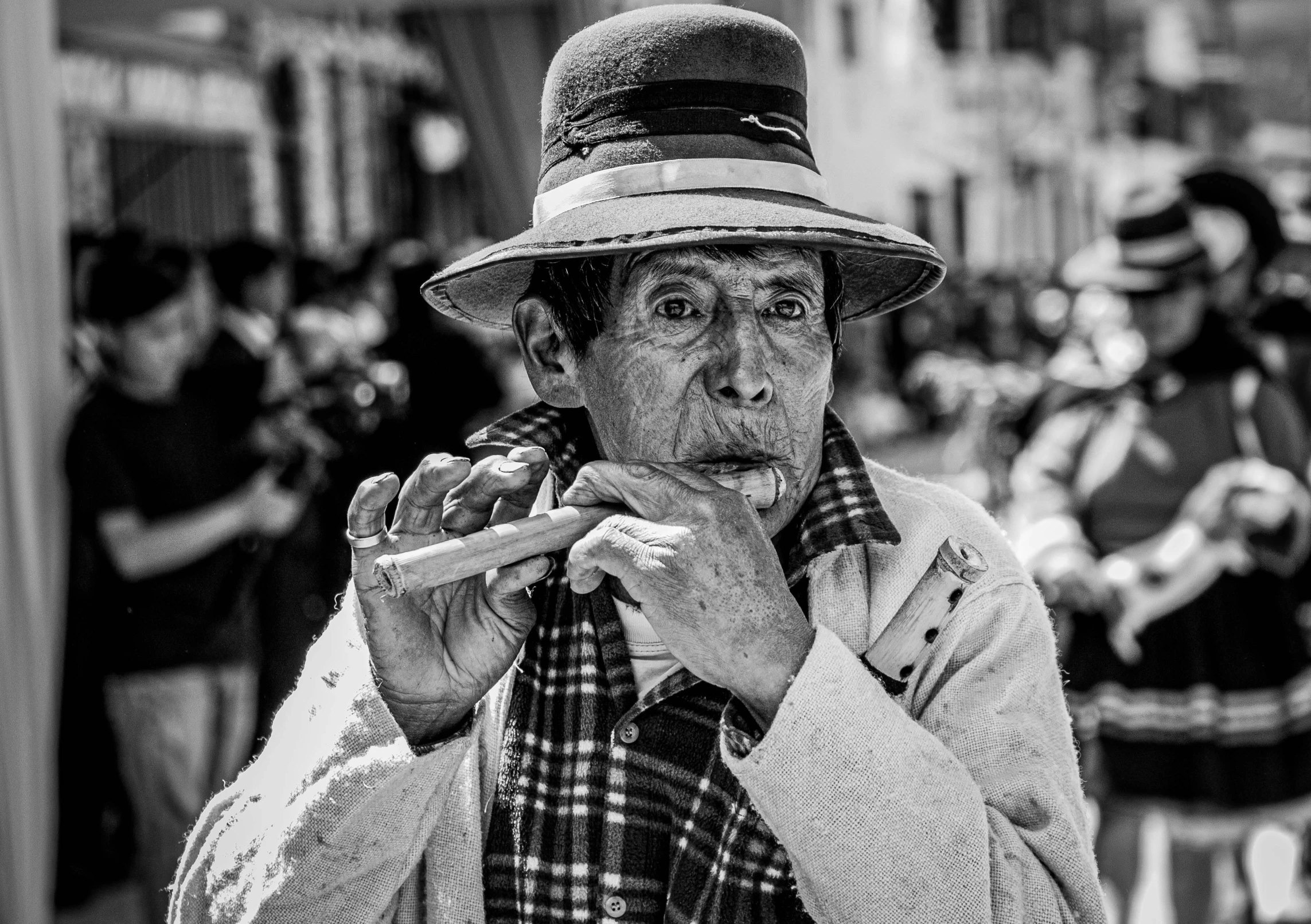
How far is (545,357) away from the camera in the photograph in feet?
6.45

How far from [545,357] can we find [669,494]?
1.49 ft

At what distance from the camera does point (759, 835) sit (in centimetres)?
163

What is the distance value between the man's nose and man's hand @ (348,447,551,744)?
236 millimetres

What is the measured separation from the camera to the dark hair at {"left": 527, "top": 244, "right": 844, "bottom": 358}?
186 cm

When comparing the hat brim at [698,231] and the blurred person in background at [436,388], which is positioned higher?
the hat brim at [698,231]

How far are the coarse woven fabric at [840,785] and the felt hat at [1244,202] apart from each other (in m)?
3.69

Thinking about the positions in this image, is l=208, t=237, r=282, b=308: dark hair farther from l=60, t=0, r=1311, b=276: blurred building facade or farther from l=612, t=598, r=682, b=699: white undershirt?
l=612, t=598, r=682, b=699: white undershirt

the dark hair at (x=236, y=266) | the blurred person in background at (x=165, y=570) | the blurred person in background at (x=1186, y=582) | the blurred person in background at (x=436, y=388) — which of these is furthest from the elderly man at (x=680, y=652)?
the dark hair at (x=236, y=266)

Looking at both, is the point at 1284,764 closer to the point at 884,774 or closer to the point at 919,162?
the point at 884,774

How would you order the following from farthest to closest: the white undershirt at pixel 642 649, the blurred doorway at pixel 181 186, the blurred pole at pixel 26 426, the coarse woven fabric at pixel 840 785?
the blurred doorway at pixel 181 186, the blurred pole at pixel 26 426, the white undershirt at pixel 642 649, the coarse woven fabric at pixel 840 785

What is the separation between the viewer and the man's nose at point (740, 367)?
1.71m

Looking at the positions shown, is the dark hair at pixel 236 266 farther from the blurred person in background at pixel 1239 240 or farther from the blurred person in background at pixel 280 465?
the blurred person in background at pixel 1239 240

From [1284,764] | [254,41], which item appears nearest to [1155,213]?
[1284,764]

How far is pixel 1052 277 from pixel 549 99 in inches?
826
